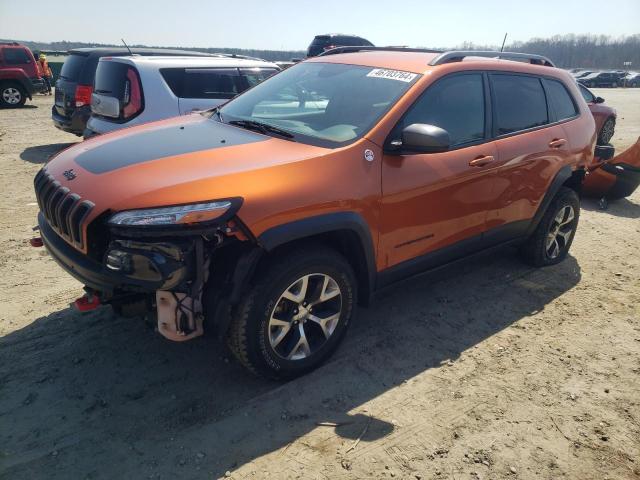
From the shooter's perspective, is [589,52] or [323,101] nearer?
[323,101]

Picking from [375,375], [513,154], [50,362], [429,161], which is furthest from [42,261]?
[513,154]

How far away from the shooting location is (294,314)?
2.94 m

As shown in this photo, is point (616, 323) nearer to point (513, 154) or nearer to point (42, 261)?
point (513, 154)

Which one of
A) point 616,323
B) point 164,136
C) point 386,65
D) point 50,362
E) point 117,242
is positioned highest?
point 386,65

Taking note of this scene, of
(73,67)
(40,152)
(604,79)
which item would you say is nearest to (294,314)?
(40,152)

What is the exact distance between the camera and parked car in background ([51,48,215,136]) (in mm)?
8648

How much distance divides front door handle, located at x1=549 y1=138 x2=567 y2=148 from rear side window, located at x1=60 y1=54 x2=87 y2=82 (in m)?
8.24

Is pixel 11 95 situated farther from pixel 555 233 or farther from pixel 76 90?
pixel 555 233

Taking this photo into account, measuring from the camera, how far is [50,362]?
313 centimetres

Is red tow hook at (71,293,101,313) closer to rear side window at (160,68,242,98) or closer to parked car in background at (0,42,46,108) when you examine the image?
rear side window at (160,68,242,98)

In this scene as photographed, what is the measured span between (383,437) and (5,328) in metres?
2.67

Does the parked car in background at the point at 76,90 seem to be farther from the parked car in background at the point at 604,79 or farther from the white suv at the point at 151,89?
the parked car in background at the point at 604,79

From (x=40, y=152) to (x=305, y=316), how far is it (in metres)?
8.31

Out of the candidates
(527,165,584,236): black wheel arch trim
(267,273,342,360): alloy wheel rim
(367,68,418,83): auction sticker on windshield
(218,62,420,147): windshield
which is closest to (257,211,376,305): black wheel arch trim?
(267,273,342,360): alloy wheel rim
